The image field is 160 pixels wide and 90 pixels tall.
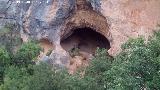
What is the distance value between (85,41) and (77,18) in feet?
6.56

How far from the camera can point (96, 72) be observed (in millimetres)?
17391

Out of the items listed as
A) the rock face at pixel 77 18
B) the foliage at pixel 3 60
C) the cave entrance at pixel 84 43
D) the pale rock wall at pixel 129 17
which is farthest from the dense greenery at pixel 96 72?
the cave entrance at pixel 84 43

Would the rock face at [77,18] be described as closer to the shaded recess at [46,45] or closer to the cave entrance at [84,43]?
the shaded recess at [46,45]

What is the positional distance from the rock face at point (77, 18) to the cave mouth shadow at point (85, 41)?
1.13 m

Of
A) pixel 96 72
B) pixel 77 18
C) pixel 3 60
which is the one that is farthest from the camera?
pixel 77 18

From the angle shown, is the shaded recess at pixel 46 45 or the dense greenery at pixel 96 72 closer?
the dense greenery at pixel 96 72

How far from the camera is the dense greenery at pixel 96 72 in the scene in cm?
1247

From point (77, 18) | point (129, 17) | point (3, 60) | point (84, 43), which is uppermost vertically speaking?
point (129, 17)

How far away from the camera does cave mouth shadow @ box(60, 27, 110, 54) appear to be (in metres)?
22.5

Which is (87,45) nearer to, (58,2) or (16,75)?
(58,2)

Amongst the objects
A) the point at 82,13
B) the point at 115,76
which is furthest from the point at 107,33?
the point at 115,76

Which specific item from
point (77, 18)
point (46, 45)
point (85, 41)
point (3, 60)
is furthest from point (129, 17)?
point (3, 60)

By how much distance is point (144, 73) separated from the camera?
12.5 metres

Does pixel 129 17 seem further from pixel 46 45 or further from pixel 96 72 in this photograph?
pixel 46 45
